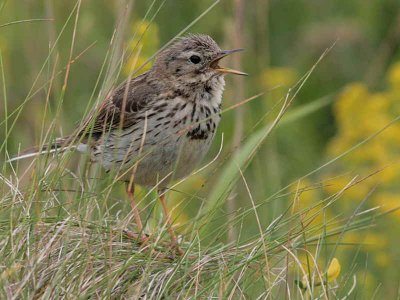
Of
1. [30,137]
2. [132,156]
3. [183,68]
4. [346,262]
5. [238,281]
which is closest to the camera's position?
[238,281]

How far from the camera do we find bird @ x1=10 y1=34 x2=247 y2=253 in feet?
19.7

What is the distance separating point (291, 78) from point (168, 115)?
11.7 ft

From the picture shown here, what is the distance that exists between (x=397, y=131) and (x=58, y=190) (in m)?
3.90

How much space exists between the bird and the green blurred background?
105 cm

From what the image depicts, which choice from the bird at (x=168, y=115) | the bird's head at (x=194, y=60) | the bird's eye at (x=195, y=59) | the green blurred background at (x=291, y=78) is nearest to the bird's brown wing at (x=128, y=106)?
the bird at (x=168, y=115)

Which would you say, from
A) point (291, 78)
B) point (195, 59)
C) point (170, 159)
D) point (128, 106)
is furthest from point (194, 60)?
point (291, 78)

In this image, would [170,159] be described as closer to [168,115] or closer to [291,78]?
[168,115]

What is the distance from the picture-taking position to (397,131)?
818 centimetres

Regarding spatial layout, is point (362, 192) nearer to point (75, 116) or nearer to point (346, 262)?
point (346, 262)

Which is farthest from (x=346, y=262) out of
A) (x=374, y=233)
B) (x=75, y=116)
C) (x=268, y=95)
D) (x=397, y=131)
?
(x=75, y=116)

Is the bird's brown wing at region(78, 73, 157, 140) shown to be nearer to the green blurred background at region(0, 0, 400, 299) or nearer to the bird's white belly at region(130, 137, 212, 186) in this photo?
the bird's white belly at region(130, 137, 212, 186)

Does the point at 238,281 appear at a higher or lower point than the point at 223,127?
higher

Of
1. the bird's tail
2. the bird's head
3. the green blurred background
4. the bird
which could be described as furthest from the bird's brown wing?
the green blurred background

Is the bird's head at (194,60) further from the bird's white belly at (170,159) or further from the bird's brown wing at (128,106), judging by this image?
the bird's white belly at (170,159)
